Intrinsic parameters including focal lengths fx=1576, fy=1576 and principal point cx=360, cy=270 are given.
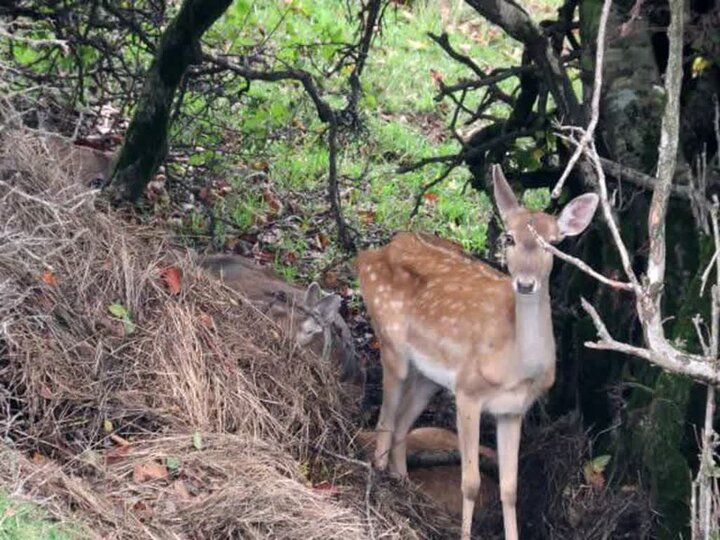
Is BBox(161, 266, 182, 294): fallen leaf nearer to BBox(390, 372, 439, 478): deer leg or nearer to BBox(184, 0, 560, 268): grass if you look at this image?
BBox(390, 372, 439, 478): deer leg

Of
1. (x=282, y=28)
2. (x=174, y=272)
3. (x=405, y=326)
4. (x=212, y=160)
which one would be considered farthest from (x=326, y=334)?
(x=282, y=28)

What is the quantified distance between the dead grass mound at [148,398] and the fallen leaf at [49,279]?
10mm

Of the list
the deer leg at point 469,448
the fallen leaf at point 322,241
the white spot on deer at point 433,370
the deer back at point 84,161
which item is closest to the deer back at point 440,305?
the white spot on deer at point 433,370

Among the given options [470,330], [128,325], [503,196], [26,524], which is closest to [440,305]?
[470,330]

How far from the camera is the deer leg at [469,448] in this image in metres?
8.53

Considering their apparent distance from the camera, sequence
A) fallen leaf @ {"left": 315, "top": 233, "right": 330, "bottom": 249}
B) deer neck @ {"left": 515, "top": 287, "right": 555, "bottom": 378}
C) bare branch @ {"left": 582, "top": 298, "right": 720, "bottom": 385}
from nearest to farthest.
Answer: bare branch @ {"left": 582, "top": 298, "right": 720, "bottom": 385}
deer neck @ {"left": 515, "top": 287, "right": 555, "bottom": 378}
fallen leaf @ {"left": 315, "top": 233, "right": 330, "bottom": 249}

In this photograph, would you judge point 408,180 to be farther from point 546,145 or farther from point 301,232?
point 546,145

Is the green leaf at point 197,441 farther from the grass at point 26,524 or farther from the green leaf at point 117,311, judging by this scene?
the grass at point 26,524

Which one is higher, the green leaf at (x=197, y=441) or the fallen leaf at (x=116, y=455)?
the green leaf at (x=197, y=441)

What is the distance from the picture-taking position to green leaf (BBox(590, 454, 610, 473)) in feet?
28.6

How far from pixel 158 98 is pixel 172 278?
1381mm

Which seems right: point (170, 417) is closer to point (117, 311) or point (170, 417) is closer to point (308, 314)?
point (117, 311)

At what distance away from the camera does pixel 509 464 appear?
8.68m

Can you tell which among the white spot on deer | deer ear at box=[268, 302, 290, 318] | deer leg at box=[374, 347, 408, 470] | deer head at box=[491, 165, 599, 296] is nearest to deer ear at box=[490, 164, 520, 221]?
Result: deer head at box=[491, 165, 599, 296]
